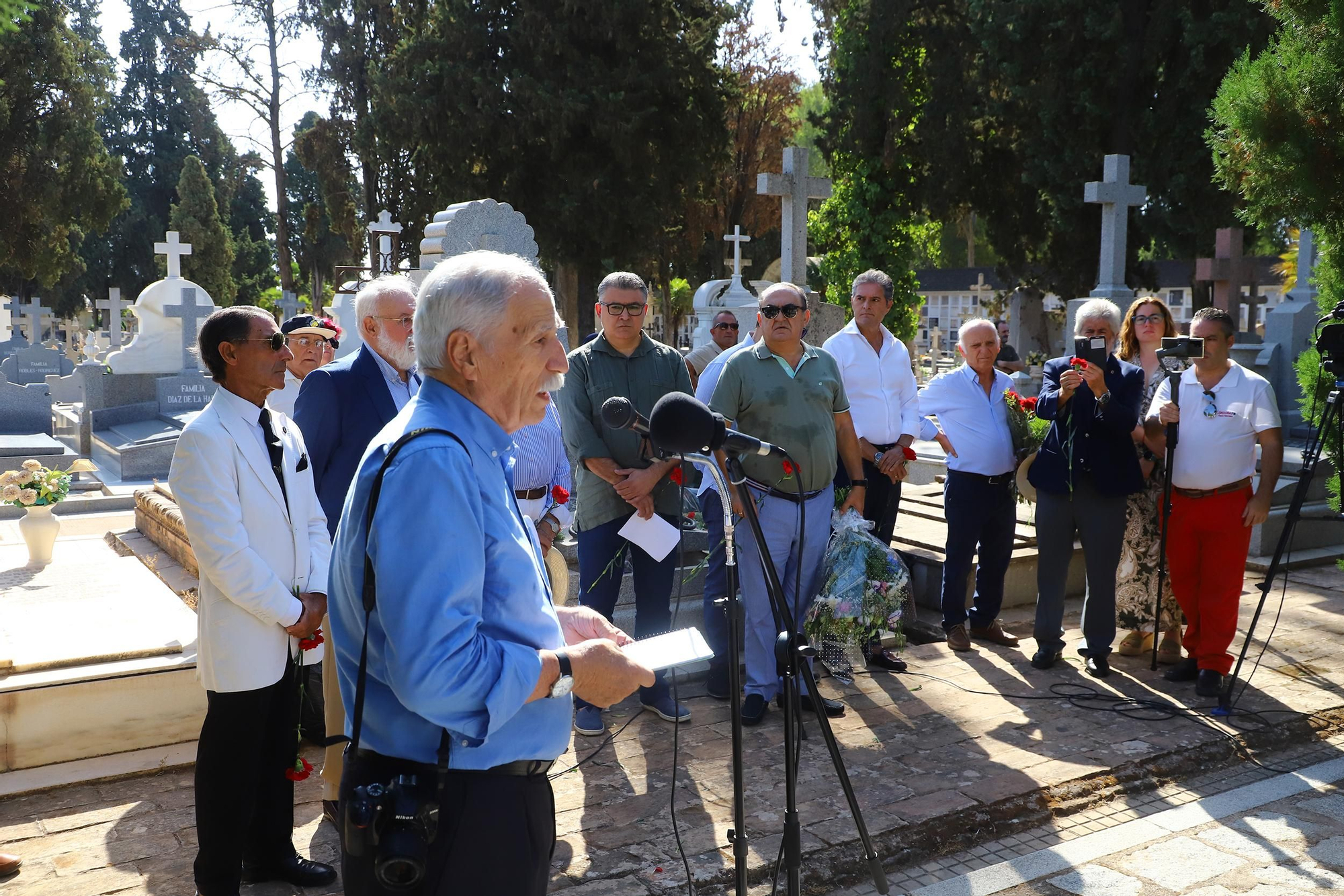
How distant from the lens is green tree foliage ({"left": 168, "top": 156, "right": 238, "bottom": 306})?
4203 centimetres

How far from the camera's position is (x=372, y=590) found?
67.4 inches

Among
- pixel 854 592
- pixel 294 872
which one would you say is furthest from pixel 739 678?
pixel 854 592

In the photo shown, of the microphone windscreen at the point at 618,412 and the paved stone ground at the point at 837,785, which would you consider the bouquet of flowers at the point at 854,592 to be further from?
the microphone windscreen at the point at 618,412

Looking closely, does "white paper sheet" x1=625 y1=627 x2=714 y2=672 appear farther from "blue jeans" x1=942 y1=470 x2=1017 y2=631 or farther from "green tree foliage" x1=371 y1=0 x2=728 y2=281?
"green tree foliage" x1=371 y1=0 x2=728 y2=281

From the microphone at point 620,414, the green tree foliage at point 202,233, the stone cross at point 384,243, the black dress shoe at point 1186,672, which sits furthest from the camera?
the green tree foliage at point 202,233

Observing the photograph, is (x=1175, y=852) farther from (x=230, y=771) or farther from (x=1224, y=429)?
(x=230, y=771)

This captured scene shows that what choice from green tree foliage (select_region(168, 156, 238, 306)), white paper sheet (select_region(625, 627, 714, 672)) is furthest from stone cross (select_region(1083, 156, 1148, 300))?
green tree foliage (select_region(168, 156, 238, 306))

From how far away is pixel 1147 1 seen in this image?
55.6ft

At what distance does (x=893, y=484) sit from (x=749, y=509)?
142 inches

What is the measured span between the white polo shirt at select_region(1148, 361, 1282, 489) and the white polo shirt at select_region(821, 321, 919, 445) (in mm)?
1419

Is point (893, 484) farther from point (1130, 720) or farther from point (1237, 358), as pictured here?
point (1237, 358)

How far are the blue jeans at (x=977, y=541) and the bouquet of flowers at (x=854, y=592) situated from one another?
81 centimetres

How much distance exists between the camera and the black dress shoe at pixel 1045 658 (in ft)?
18.8

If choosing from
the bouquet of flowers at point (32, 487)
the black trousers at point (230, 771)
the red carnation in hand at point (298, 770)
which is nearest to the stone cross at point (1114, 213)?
the bouquet of flowers at point (32, 487)
